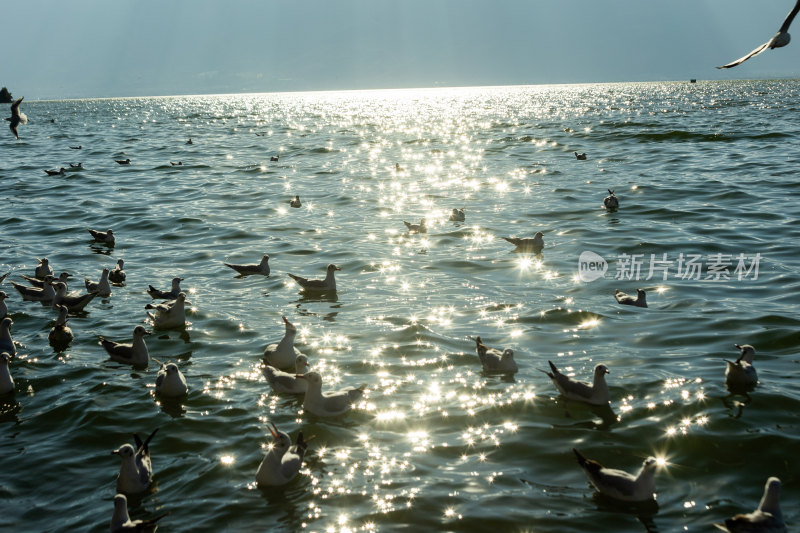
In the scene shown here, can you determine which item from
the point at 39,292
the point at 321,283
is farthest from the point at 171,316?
the point at 39,292

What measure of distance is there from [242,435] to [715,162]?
32836 millimetres

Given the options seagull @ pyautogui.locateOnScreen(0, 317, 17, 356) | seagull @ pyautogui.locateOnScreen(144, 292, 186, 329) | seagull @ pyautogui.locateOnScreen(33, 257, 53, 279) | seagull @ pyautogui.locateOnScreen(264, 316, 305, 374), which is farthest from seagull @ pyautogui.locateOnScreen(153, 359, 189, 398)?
seagull @ pyautogui.locateOnScreen(33, 257, 53, 279)

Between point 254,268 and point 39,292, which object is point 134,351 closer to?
point 39,292

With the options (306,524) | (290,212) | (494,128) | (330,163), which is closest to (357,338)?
(306,524)

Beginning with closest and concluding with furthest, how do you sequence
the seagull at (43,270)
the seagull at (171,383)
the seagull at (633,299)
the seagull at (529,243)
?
the seagull at (171,383)
the seagull at (633,299)
the seagull at (43,270)
the seagull at (529,243)

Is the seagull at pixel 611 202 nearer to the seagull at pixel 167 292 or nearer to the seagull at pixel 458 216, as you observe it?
the seagull at pixel 458 216

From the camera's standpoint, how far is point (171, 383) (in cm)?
1156

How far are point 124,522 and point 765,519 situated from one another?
281 inches

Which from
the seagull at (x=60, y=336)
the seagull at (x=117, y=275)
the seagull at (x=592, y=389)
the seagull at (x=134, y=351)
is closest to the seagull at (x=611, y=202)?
the seagull at (x=592, y=389)

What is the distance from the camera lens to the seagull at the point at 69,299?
52.7 feet

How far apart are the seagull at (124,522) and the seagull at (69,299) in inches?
365

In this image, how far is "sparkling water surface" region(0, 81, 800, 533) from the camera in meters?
8.78

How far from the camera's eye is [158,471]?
952 centimetres

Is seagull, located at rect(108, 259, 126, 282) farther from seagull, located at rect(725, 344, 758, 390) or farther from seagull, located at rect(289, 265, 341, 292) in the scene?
seagull, located at rect(725, 344, 758, 390)
